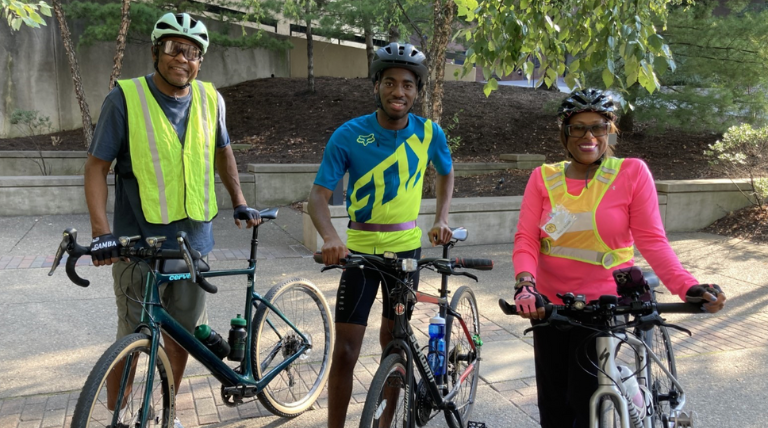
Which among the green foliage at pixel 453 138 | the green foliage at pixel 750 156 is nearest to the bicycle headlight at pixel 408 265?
the green foliage at pixel 453 138

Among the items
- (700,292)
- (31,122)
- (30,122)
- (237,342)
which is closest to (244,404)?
(237,342)

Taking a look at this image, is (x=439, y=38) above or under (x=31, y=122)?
above

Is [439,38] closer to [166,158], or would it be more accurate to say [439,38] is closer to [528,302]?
[166,158]

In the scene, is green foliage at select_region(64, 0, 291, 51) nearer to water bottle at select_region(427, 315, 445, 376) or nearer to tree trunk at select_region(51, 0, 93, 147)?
tree trunk at select_region(51, 0, 93, 147)

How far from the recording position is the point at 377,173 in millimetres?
2844

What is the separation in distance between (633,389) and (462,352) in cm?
119

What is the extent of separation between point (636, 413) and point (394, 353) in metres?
0.94

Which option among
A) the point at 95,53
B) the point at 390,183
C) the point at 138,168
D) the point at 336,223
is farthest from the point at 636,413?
the point at 95,53

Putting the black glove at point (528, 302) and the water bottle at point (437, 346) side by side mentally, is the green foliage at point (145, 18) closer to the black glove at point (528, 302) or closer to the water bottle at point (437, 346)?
the water bottle at point (437, 346)

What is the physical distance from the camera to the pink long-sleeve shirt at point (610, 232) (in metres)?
2.38

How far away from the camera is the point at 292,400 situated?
3.60 metres

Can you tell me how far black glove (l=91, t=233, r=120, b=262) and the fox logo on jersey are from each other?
1139 mm

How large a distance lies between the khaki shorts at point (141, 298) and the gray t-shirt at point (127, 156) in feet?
0.58

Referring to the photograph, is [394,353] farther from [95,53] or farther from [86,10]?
[95,53]
